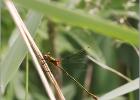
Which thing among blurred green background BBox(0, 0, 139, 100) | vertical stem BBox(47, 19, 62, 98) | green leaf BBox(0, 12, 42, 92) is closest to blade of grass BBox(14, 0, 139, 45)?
green leaf BBox(0, 12, 42, 92)

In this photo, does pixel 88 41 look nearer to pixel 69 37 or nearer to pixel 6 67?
pixel 69 37

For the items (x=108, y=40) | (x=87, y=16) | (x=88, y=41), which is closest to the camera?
(x=87, y=16)

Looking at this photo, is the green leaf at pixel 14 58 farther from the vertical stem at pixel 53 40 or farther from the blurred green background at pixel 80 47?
the vertical stem at pixel 53 40

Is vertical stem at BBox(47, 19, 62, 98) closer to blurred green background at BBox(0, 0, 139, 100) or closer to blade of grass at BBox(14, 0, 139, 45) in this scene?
blurred green background at BBox(0, 0, 139, 100)

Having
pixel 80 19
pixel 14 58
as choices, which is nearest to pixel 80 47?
pixel 14 58

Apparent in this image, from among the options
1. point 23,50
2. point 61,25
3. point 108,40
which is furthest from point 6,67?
point 108,40

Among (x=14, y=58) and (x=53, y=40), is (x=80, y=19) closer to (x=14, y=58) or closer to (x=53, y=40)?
(x=14, y=58)

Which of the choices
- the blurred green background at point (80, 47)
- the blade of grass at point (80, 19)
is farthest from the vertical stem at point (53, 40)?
the blade of grass at point (80, 19)

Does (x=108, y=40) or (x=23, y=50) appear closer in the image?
(x=23, y=50)

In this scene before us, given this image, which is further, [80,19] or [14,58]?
[14,58]

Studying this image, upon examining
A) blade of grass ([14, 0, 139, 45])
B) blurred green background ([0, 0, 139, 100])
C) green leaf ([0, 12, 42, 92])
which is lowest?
blurred green background ([0, 0, 139, 100])

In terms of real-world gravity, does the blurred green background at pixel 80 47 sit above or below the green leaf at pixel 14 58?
below
